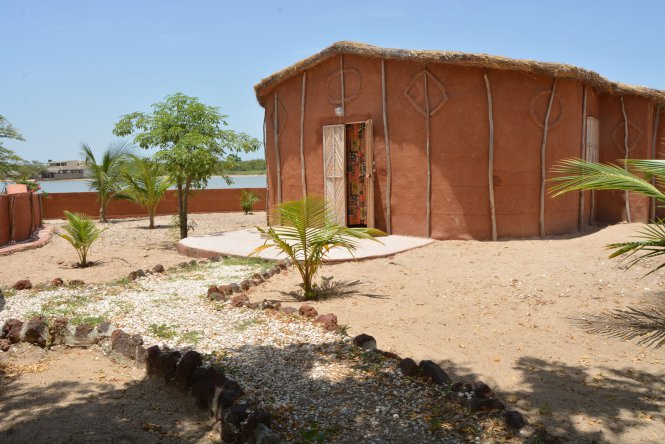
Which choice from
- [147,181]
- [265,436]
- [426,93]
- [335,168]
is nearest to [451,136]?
[426,93]

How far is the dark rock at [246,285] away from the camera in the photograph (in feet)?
20.6

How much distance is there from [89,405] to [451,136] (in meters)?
7.02

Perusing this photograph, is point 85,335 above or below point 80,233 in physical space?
below

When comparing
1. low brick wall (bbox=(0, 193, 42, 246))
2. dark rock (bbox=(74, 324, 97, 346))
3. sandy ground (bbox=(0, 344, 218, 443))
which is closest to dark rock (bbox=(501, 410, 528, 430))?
sandy ground (bbox=(0, 344, 218, 443))

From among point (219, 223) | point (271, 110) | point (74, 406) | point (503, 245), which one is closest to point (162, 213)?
point (219, 223)

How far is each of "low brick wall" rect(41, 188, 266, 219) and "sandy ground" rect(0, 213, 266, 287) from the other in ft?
15.9

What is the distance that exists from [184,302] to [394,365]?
111 inches

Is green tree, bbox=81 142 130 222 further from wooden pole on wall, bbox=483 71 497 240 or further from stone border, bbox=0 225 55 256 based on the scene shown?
wooden pole on wall, bbox=483 71 497 240

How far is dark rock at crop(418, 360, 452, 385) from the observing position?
339 centimetres

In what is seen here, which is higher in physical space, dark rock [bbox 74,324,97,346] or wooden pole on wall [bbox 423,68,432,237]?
wooden pole on wall [bbox 423,68,432,237]

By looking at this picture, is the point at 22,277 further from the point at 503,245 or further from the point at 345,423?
the point at 503,245

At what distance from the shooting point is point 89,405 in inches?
129

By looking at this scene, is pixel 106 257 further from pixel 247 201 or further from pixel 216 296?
pixel 247 201

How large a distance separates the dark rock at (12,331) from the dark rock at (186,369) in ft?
5.91
